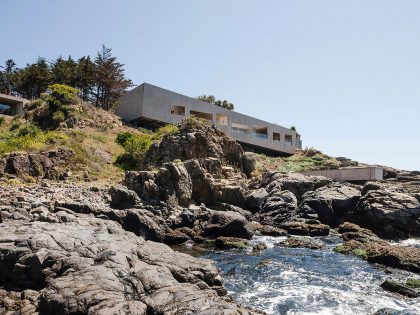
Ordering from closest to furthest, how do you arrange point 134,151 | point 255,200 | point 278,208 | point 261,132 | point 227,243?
point 227,243 < point 278,208 < point 255,200 < point 134,151 < point 261,132

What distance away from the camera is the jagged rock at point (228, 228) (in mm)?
25594

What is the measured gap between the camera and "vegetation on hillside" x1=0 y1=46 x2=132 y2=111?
197 feet

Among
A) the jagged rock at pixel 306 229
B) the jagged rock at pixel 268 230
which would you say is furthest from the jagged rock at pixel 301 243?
the jagged rock at pixel 306 229

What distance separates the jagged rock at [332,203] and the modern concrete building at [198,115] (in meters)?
27.1

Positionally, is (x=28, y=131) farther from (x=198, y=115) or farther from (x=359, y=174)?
(x=359, y=174)

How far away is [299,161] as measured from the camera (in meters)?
63.2

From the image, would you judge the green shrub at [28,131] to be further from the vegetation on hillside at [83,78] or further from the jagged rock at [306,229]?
the jagged rock at [306,229]

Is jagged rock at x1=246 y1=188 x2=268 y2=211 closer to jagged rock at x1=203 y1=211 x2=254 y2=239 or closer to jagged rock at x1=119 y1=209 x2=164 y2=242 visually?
jagged rock at x1=203 y1=211 x2=254 y2=239

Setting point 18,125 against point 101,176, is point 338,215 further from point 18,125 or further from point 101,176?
point 18,125

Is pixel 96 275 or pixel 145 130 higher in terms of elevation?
pixel 145 130

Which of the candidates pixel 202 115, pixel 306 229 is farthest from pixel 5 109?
pixel 306 229

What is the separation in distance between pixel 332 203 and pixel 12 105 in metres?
52.7

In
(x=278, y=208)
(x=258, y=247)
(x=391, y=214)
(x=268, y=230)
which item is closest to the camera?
(x=258, y=247)

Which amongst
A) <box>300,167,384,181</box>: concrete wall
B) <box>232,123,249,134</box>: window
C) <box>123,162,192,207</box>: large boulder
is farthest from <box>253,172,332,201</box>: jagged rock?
<box>232,123,249,134</box>: window
